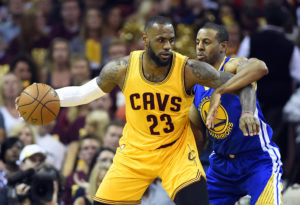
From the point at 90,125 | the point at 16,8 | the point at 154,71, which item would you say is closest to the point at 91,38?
the point at 16,8

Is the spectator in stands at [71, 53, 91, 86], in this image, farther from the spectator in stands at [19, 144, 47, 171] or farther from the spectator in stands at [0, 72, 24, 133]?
the spectator in stands at [19, 144, 47, 171]

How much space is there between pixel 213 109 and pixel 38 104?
169 cm

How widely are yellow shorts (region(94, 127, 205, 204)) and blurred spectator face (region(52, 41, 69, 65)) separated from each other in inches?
212

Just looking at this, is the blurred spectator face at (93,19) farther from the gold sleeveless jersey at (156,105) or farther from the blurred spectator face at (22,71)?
the gold sleeveless jersey at (156,105)

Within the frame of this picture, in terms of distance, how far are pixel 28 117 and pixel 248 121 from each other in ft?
6.97

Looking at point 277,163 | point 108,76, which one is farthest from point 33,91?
point 277,163

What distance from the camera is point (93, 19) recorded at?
1215cm

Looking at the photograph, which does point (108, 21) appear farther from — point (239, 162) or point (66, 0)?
point (239, 162)

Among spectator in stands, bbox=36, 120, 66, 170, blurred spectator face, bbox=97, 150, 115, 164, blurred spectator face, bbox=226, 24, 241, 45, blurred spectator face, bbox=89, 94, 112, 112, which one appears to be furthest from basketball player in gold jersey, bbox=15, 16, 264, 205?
blurred spectator face, bbox=226, 24, 241, 45

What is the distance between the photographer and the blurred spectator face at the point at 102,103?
33.9 feet

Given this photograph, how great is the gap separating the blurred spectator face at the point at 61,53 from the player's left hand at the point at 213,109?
226 inches

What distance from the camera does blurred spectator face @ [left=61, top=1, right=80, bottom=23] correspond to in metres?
12.7

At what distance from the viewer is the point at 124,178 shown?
604 cm

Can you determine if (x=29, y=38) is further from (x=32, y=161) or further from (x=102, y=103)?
(x=32, y=161)
